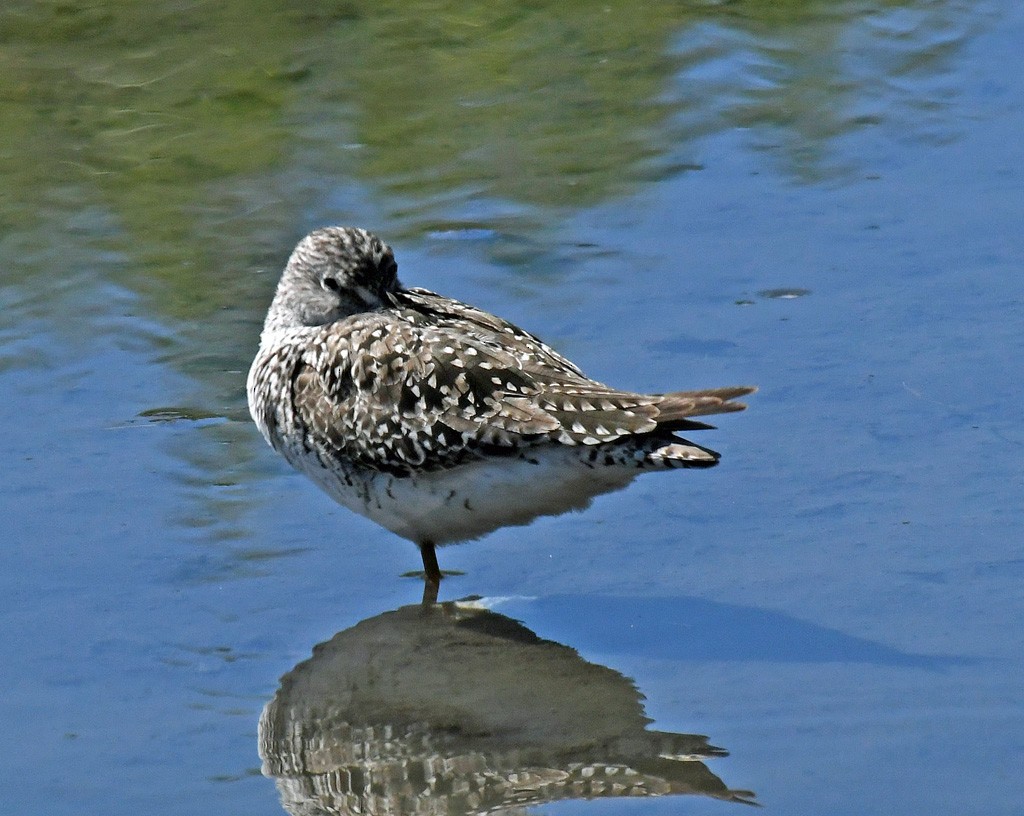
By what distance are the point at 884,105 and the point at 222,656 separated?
22.7ft

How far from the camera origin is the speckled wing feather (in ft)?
24.1

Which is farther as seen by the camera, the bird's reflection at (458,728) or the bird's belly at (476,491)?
the bird's belly at (476,491)

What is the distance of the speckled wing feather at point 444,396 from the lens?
24.1 feet

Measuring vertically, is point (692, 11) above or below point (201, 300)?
above

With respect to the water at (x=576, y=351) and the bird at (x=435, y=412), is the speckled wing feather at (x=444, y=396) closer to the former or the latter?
the bird at (x=435, y=412)

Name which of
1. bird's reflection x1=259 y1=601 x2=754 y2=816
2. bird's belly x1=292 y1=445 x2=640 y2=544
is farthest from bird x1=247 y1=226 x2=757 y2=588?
bird's reflection x1=259 y1=601 x2=754 y2=816

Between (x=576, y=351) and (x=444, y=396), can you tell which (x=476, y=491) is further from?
(x=576, y=351)

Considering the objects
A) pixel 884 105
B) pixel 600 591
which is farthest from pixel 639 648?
pixel 884 105

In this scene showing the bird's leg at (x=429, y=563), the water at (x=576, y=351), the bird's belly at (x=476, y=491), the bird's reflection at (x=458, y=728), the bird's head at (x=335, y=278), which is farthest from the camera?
the bird's head at (x=335, y=278)

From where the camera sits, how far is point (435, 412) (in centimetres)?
771

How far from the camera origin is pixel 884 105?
12211 mm

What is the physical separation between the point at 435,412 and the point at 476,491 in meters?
0.38

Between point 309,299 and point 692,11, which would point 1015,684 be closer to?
point 309,299

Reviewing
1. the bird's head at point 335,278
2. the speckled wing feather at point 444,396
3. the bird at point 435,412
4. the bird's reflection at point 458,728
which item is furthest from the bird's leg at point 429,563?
the bird's head at point 335,278
